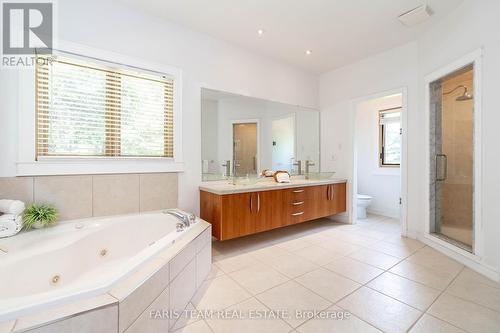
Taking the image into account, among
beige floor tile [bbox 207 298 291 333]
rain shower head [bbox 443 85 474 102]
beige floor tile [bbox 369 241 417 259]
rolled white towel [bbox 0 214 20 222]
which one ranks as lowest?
beige floor tile [bbox 207 298 291 333]

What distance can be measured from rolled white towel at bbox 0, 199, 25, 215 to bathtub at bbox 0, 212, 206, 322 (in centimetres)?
18

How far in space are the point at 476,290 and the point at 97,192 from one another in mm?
3207

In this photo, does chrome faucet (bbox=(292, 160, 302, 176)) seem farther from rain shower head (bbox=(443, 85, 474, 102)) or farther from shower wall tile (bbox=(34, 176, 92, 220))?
shower wall tile (bbox=(34, 176, 92, 220))

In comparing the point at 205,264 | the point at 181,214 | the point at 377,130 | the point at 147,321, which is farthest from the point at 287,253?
the point at 377,130

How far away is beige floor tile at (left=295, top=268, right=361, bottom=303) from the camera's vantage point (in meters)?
1.63

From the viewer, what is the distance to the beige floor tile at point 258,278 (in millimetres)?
1726

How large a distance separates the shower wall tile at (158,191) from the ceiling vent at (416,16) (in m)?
2.93

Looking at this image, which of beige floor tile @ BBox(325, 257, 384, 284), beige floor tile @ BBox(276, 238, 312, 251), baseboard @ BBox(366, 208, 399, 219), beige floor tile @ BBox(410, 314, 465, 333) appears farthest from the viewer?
baseboard @ BBox(366, 208, 399, 219)

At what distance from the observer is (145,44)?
221 cm

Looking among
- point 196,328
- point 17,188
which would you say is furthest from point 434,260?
point 17,188

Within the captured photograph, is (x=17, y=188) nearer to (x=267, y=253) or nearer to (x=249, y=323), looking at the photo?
(x=249, y=323)

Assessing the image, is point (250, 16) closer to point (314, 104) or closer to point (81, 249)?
point (314, 104)

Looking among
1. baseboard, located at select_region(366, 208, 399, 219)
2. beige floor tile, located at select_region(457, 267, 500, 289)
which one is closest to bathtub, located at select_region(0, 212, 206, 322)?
beige floor tile, located at select_region(457, 267, 500, 289)

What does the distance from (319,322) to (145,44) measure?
281 centimetres
